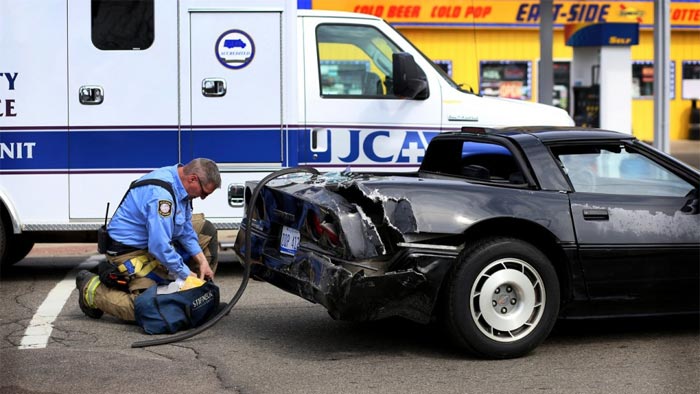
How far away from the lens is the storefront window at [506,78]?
28547mm

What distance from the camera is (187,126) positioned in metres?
9.13

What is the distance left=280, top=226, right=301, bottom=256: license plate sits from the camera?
6.50 meters

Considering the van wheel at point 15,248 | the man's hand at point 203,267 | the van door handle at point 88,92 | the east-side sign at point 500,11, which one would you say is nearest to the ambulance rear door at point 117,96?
the van door handle at point 88,92

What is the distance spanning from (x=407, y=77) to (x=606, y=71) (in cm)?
1120

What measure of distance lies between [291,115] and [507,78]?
20.2m

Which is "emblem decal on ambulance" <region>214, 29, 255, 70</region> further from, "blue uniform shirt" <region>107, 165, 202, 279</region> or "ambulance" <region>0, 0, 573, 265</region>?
"blue uniform shirt" <region>107, 165, 202, 279</region>

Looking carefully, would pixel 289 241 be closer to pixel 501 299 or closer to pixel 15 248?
pixel 501 299

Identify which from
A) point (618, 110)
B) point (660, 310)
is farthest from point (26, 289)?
point (618, 110)

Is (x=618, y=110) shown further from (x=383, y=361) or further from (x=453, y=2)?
(x=383, y=361)

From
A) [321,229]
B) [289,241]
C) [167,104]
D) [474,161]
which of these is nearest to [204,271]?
[289,241]

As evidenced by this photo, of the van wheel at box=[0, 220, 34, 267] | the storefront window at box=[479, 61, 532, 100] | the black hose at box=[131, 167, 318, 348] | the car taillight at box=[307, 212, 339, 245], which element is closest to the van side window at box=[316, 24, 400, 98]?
the black hose at box=[131, 167, 318, 348]

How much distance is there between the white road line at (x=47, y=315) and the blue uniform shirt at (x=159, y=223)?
80cm

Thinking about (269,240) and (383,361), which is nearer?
(383,361)

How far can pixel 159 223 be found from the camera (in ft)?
22.5
